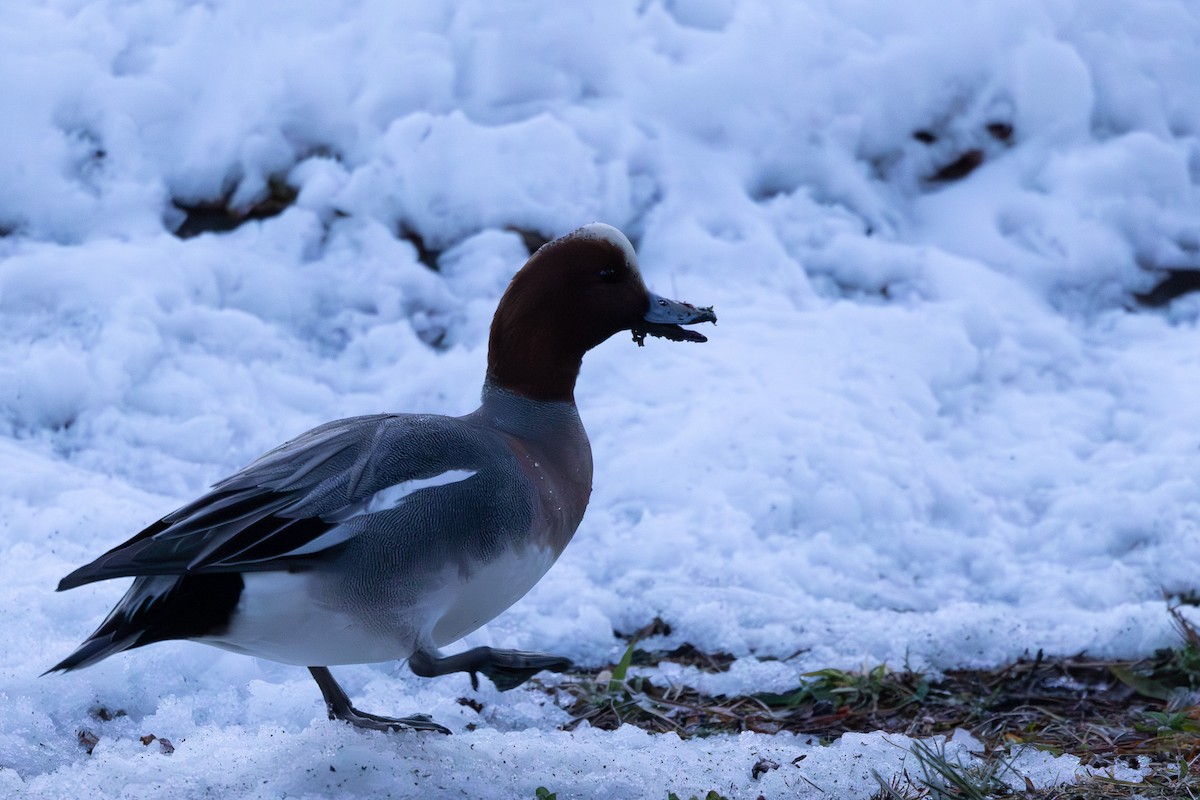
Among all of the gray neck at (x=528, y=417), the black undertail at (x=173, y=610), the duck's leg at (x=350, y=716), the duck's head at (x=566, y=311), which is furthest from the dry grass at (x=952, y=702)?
the black undertail at (x=173, y=610)

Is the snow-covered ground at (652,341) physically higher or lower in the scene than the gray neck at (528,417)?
lower

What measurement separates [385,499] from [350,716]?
2.11 feet

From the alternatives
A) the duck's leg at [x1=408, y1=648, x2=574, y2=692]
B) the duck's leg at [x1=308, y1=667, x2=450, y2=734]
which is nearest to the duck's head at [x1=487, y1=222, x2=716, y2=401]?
the duck's leg at [x1=408, y1=648, x2=574, y2=692]

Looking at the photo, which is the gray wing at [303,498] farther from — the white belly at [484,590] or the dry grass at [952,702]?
the dry grass at [952,702]

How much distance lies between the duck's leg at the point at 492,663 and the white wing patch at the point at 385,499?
0.32 m

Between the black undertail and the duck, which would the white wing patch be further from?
the black undertail

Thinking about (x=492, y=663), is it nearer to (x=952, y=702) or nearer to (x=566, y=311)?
(x=566, y=311)

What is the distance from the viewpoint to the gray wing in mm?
2471

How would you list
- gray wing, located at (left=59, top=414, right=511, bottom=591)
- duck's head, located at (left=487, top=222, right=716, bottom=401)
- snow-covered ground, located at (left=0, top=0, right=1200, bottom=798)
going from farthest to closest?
snow-covered ground, located at (left=0, top=0, right=1200, bottom=798)
duck's head, located at (left=487, top=222, right=716, bottom=401)
gray wing, located at (left=59, top=414, right=511, bottom=591)

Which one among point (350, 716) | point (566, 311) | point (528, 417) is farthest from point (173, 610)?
point (566, 311)

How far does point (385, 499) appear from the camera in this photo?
2.63 metres

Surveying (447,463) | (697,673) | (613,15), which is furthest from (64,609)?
(613,15)

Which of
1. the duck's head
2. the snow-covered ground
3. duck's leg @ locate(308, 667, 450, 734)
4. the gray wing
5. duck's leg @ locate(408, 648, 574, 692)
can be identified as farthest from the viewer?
the snow-covered ground

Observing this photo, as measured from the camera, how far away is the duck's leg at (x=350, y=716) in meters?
2.94
